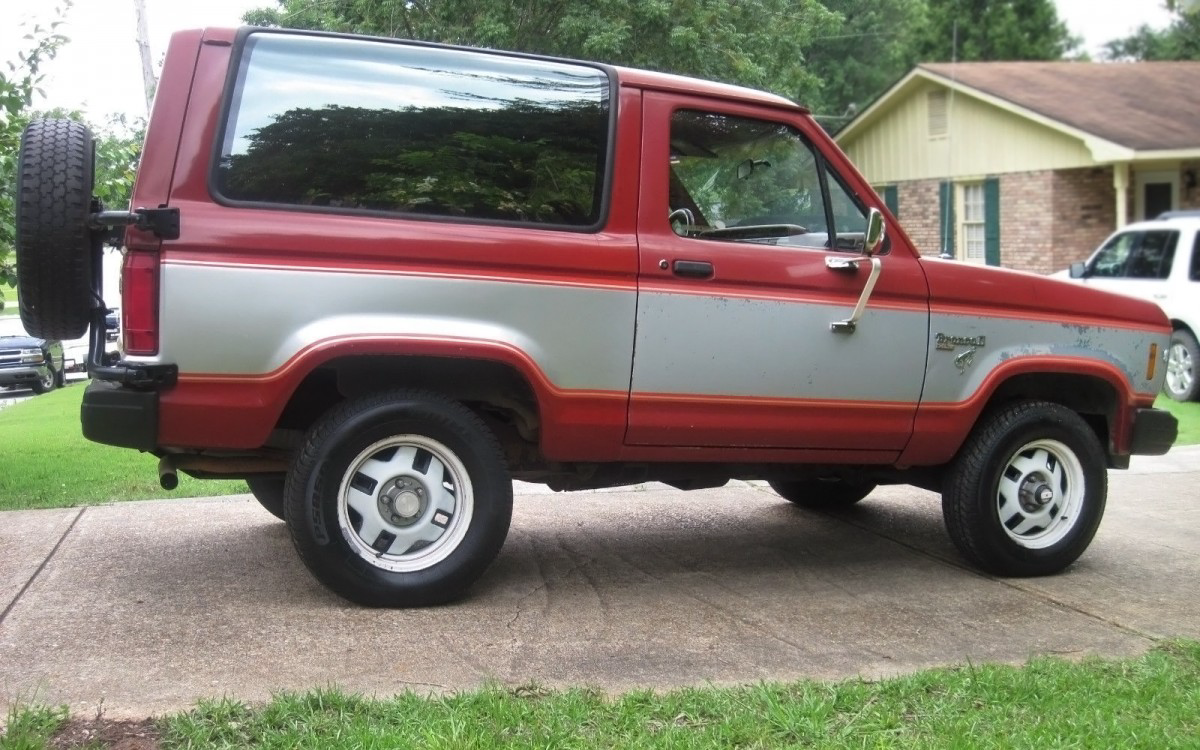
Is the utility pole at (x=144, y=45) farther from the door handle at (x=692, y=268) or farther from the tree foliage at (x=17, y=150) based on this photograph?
the door handle at (x=692, y=268)

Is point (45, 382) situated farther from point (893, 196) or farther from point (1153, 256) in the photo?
point (1153, 256)

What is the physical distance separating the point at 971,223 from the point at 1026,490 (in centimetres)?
1668

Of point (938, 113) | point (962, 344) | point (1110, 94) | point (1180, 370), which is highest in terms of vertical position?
point (1110, 94)

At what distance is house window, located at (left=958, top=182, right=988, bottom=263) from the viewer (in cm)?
2130

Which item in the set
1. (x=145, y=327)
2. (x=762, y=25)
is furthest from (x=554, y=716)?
(x=762, y=25)

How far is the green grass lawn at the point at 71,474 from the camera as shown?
7137mm

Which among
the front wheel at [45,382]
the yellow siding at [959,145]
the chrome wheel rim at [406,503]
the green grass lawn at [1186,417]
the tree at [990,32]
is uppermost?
the tree at [990,32]

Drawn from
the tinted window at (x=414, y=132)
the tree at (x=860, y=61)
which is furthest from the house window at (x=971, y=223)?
the tinted window at (x=414, y=132)

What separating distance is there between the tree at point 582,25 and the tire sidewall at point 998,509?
27.0 ft

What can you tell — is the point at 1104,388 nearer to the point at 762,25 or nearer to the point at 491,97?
the point at 491,97

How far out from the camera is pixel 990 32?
39562 millimetres

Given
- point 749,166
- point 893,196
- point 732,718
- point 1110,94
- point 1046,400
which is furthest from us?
point 893,196

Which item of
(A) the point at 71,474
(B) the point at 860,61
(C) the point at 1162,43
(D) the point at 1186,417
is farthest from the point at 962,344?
(C) the point at 1162,43

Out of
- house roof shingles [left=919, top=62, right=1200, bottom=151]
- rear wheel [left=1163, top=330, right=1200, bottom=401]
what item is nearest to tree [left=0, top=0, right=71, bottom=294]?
rear wheel [left=1163, top=330, right=1200, bottom=401]
